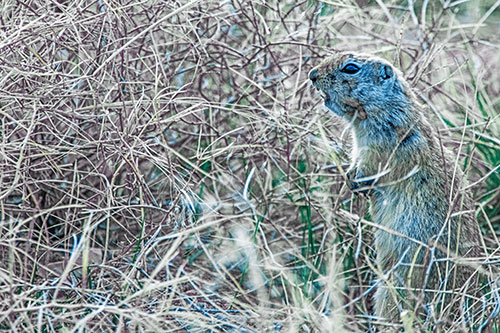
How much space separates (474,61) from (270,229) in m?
1.94

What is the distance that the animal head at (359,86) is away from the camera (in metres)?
3.03

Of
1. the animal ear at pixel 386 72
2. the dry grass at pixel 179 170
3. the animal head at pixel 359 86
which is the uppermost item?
the animal ear at pixel 386 72

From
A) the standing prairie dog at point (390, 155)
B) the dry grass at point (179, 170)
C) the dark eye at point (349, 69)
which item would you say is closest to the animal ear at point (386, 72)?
the standing prairie dog at point (390, 155)

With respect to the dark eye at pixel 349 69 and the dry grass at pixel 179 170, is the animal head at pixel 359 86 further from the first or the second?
the dry grass at pixel 179 170

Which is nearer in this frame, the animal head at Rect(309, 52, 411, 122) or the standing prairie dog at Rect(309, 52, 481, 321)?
the standing prairie dog at Rect(309, 52, 481, 321)

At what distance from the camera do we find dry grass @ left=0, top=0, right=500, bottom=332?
2480 mm

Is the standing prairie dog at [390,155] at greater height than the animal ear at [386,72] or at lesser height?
lesser

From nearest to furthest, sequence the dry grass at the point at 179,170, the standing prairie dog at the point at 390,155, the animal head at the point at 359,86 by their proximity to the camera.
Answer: the dry grass at the point at 179,170 → the standing prairie dog at the point at 390,155 → the animal head at the point at 359,86

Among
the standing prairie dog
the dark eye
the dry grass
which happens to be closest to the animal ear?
the standing prairie dog

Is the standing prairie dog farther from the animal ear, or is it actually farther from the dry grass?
the dry grass

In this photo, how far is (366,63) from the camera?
3.05m

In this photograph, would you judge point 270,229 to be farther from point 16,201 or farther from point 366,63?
point 16,201

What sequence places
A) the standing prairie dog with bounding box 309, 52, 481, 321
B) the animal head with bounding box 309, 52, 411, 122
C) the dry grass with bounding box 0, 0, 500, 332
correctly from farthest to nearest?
1. the animal head with bounding box 309, 52, 411, 122
2. the standing prairie dog with bounding box 309, 52, 481, 321
3. the dry grass with bounding box 0, 0, 500, 332

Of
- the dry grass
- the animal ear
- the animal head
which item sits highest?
the animal ear
